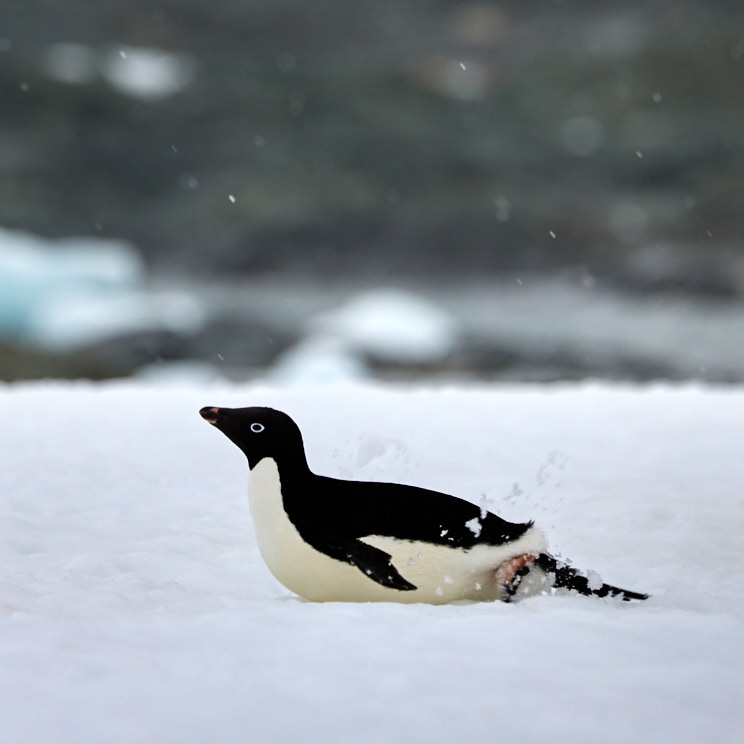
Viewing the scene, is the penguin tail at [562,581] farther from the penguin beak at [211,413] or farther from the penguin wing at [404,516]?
the penguin beak at [211,413]

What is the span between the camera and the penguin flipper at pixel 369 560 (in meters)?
2.31

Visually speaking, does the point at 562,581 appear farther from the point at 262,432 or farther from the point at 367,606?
the point at 262,432

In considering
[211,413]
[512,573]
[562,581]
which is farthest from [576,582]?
[211,413]

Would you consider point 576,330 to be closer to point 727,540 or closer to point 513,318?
point 513,318

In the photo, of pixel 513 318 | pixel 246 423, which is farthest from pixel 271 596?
pixel 513 318

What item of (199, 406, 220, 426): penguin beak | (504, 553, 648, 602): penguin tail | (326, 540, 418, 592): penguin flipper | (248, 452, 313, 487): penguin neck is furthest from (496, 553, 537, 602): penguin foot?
(199, 406, 220, 426): penguin beak

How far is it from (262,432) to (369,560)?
0.42 m

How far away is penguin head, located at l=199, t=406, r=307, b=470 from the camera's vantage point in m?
2.45

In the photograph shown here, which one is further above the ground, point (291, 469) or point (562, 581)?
point (291, 469)

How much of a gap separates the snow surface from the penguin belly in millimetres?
69

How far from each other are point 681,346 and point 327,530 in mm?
17113

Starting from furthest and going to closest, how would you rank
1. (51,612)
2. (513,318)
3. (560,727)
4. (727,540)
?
(513,318)
(727,540)
(51,612)
(560,727)

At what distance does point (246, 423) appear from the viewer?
8.04ft

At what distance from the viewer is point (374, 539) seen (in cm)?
234
